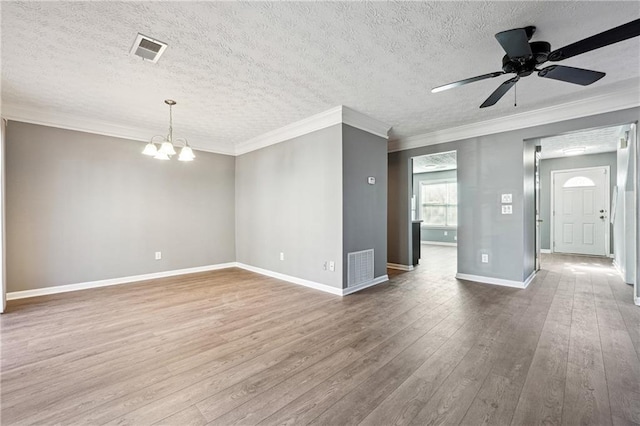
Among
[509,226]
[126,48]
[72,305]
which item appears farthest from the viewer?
[509,226]

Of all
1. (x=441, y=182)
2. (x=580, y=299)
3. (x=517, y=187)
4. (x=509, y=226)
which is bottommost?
(x=580, y=299)

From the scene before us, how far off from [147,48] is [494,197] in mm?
5012

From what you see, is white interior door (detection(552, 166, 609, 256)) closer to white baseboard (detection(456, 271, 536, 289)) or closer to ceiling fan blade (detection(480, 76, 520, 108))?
white baseboard (detection(456, 271, 536, 289))

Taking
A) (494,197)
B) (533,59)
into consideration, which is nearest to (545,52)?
(533,59)

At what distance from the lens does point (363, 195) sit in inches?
172

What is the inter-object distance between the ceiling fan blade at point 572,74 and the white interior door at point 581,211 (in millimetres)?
6693

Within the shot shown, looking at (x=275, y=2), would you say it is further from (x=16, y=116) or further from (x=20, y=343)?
(x=16, y=116)

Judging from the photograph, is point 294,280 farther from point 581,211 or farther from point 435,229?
point 581,211

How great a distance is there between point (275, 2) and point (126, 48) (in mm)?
1513

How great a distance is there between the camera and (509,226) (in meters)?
4.40

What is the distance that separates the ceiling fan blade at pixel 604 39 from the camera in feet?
5.42

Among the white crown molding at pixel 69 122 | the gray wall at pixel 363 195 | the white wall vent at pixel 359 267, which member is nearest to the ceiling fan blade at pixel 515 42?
the gray wall at pixel 363 195

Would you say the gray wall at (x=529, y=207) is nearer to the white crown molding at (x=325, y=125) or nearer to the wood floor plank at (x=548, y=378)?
the wood floor plank at (x=548, y=378)

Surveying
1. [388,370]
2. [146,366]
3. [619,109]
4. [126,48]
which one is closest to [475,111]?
[619,109]
